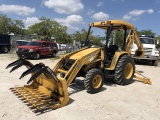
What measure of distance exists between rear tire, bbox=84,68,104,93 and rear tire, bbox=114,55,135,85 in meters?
1.09

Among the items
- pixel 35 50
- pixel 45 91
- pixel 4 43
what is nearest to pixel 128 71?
pixel 45 91

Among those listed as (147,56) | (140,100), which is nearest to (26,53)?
(147,56)

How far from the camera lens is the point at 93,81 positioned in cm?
638

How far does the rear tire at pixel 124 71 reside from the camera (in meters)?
7.40

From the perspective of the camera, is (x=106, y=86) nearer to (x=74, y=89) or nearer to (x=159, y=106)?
(x=74, y=89)

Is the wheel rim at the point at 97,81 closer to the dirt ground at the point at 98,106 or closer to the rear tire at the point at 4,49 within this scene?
the dirt ground at the point at 98,106

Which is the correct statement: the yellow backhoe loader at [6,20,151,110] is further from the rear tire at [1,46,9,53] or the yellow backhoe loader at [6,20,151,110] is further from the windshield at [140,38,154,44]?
the rear tire at [1,46,9,53]

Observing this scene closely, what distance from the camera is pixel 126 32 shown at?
26.9ft

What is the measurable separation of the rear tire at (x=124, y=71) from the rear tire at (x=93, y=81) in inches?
42.8

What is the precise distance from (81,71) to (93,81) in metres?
0.81

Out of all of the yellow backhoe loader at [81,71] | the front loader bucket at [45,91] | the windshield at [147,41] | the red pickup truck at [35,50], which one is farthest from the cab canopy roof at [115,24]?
the red pickup truck at [35,50]

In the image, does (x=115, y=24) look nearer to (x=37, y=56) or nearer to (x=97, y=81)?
(x=97, y=81)

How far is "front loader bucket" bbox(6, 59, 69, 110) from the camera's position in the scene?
496cm

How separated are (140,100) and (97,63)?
2.07 metres
